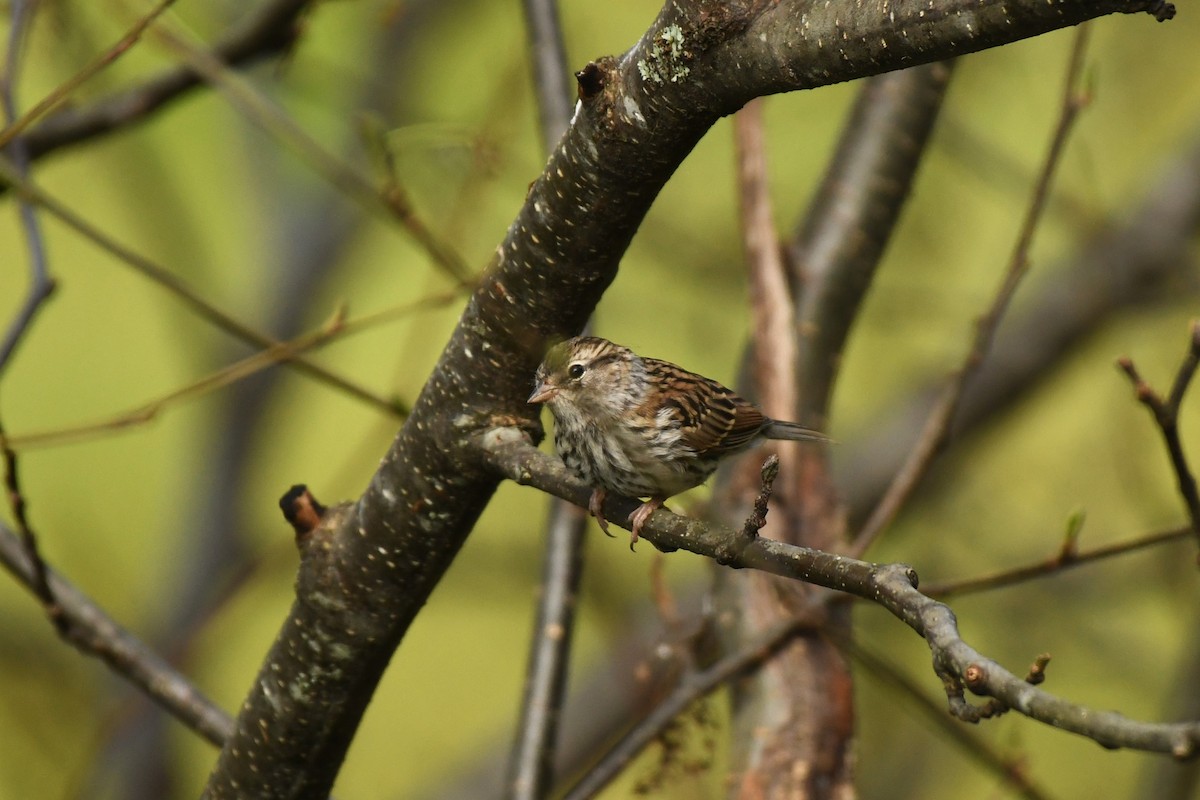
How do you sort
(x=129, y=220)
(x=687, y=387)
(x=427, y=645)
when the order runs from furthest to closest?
(x=427, y=645)
(x=129, y=220)
(x=687, y=387)

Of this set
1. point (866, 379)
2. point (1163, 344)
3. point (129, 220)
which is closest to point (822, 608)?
point (866, 379)

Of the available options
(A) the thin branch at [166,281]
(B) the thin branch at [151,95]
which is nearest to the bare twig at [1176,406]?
(A) the thin branch at [166,281]

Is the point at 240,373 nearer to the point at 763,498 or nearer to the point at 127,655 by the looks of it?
the point at 127,655

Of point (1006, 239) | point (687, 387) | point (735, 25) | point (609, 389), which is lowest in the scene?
point (735, 25)

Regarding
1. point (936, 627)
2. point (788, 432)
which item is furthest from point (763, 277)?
point (936, 627)

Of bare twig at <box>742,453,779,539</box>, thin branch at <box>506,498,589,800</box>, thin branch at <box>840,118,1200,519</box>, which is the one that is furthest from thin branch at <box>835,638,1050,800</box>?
thin branch at <box>840,118,1200,519</box>

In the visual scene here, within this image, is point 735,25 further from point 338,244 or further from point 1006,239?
point 1006,239
